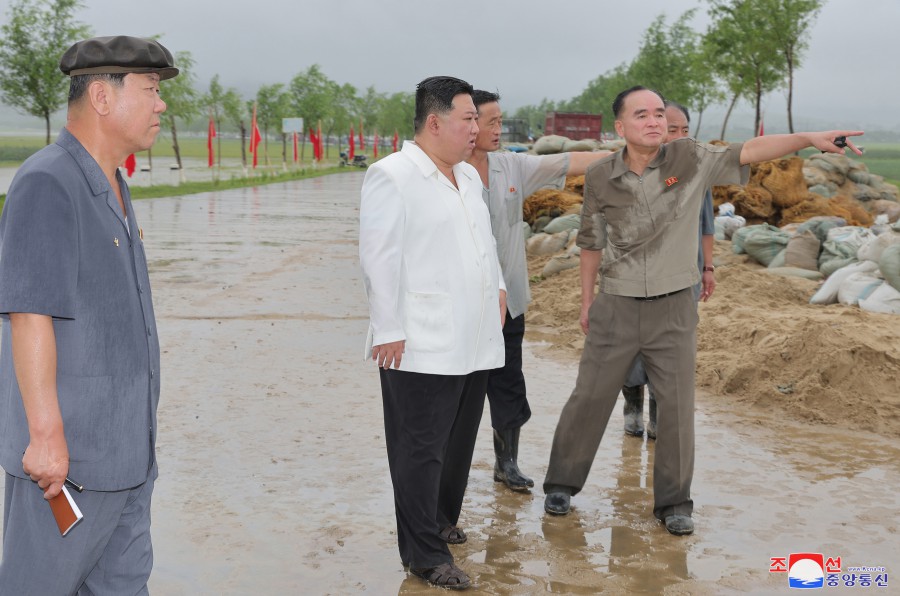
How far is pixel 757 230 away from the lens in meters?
11.4

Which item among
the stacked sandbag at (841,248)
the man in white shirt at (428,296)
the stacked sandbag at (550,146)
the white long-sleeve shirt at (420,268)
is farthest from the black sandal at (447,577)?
the stacked sandbag at (550,146)

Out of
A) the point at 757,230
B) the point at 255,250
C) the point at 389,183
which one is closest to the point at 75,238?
the point at 389,183

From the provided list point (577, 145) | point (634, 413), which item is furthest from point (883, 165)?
point (634, 413)

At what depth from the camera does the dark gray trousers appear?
14.9 ft

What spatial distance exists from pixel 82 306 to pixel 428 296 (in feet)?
5.22

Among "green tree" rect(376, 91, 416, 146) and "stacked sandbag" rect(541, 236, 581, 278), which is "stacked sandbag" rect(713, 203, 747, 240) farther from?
"green tree" rect(376, 91, 416, 146)

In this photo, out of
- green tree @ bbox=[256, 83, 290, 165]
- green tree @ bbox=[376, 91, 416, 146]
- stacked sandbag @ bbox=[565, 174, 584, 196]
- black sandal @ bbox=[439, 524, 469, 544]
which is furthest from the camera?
green tree @ bbox=[376, 91, 416, 146]

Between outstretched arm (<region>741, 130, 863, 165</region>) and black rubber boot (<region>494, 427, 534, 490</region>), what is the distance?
1735 millimetres

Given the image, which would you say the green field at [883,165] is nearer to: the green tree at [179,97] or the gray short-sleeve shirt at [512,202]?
the gray short-sleeve shirt at [512,202]

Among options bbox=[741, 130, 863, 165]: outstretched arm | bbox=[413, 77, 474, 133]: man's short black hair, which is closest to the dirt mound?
bbox=[741, 130, 863, 165]: outstretched arm

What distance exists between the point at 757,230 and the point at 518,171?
707cm

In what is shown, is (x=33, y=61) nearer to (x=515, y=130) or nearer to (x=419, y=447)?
(x=515, y=130)

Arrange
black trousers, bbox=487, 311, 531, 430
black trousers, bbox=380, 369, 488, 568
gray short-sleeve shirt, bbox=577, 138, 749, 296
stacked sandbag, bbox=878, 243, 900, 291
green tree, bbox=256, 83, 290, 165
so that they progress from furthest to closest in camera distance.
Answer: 1. green tree, bbox=256, 83, 290, 165
2. stacked sandbag, bbox=878, 243, 900, 291
3. black trousers, bbox=487, 311, 531, 430
4. gray short-sleeve shirt, bbox=577, 138, 749, 296
5. black trousers, bbox=380, 369, 488, 568

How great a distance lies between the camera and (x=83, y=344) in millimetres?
2434
